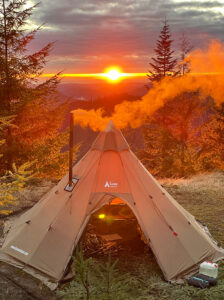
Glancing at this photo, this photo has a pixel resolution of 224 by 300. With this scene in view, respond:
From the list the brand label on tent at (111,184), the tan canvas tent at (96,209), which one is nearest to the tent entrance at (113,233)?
the tan canvas tent at (96,209)

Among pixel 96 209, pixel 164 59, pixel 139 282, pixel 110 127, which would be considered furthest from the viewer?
pixel 164 59

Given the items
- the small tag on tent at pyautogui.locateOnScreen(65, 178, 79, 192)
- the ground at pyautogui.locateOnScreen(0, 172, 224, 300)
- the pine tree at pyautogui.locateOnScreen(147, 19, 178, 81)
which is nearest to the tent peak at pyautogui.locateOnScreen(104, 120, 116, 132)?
the small tag on tent at pyautogui.locateOnScreen(65, 178, 79, 192)

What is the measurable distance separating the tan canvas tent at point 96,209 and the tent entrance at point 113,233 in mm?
746

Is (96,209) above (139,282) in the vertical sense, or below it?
above

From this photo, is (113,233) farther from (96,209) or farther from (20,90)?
(20,90)

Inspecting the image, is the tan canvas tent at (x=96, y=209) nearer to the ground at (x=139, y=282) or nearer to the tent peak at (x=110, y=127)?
the tent peak at (x=110, y=127)

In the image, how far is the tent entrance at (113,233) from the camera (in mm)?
8648

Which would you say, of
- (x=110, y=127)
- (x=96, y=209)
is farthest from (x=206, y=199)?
(x=96, y=209)

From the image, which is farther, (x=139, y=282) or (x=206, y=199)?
(x=206, y=199)

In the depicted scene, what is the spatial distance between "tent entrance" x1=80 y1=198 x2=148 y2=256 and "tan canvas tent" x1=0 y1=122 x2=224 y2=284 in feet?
2.45

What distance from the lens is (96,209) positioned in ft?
26.2

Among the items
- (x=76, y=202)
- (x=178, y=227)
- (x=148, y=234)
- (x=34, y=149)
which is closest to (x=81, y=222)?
(x=76, y=202)

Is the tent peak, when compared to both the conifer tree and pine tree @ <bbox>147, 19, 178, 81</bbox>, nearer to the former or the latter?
the conifer tree

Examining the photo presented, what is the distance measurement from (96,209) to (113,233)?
217cm
